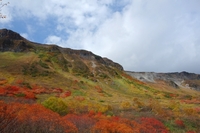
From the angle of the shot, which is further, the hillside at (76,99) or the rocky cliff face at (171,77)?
the rocky cliff face at (171,77)

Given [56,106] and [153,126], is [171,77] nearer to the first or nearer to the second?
[153,126]

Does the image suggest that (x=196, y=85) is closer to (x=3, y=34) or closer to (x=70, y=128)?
(x=3, y=34)

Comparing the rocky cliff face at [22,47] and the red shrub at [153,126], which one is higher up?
the rocky cliff face at [22,47]

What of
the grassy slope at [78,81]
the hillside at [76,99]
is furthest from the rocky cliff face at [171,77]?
the grassy slope at [78,81]

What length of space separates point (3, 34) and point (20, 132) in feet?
321

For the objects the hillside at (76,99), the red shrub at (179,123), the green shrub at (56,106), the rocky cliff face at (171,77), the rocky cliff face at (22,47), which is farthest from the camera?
the rocky cliff face at (171,77)

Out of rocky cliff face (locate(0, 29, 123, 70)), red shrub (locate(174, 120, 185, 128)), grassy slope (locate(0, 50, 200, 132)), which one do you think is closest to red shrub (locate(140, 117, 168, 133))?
red shrub (locate(174, 120, 185, 128))

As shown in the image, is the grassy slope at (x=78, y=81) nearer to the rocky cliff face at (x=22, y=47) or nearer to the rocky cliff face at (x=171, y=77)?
the rocky cliff face at (x=22, y=47)

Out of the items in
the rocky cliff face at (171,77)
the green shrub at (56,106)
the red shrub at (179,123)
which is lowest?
the red shrub at (179,123)

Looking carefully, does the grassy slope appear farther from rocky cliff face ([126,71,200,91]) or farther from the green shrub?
rocky cliff face ([126,71,200,91])

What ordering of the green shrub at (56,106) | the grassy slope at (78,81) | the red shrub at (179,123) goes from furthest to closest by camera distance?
1. the grassy slope at (78,81)
2. the red shrub at (179,123)
3. the green shrub at (56,106)

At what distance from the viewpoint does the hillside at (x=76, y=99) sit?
57.7ft

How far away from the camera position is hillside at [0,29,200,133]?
1759 cm

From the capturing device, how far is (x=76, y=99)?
135 ft
